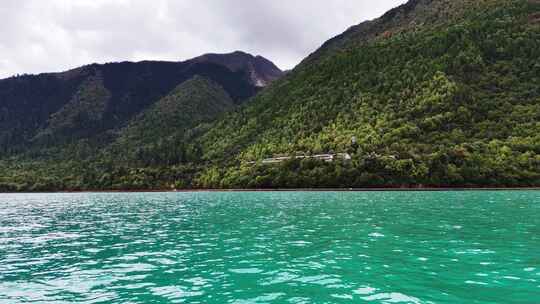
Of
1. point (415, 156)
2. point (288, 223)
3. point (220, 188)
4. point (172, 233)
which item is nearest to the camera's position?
point (172, 233)

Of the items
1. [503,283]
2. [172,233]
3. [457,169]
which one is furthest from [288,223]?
[457,169]

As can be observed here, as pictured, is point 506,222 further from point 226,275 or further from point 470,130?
point 470,130

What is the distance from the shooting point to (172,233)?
37.5 meters

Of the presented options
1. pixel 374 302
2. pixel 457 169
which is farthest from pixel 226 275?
pixel 457 169

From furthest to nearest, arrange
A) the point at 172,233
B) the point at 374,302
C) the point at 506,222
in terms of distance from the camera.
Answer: the point at 506,222, the point at 172,233, the point at 374,302

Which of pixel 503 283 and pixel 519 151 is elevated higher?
pixel 519 151

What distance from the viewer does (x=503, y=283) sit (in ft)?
58.3

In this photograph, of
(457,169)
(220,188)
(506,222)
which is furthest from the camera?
(220,188)

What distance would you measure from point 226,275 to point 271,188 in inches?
5982

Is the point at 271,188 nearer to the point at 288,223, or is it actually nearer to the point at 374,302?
the point at 288,223

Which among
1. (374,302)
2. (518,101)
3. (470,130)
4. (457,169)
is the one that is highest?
(518,101)

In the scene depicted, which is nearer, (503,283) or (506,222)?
(503,283)

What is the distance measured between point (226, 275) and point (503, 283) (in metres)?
12.3

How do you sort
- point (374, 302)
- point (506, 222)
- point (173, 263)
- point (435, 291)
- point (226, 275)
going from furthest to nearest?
point (506, 222) → point (173, 263) → point (226, 275) → point (435, 291) → point (374, 302)
